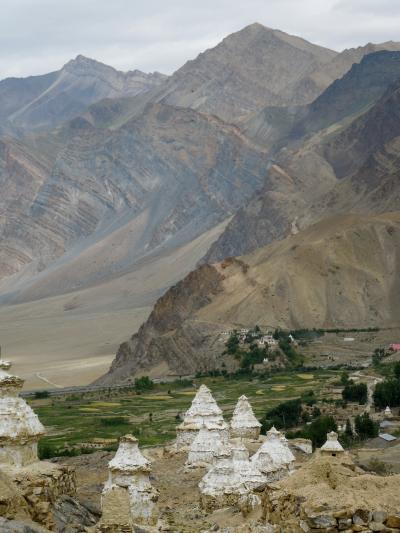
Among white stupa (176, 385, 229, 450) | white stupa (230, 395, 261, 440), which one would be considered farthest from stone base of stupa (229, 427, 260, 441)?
white stupa (176, 385, 229, 450)

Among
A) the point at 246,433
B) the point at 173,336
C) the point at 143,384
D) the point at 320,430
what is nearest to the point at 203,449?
the point at 246,433

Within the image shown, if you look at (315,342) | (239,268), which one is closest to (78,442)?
(315,342)

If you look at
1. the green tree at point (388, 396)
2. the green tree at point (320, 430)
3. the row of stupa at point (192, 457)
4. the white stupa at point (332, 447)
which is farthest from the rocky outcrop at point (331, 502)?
the green tree at point (388, 396)

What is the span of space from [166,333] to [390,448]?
A: 334 ft

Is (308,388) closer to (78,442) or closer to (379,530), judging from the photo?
(78,442)

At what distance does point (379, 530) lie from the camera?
610 inches

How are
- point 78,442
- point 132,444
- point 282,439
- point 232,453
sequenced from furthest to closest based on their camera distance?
point 78,442 → point 282,439 → point 232,453 → point 132,444

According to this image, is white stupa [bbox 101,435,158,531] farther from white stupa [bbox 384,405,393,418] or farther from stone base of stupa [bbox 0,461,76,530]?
white stupa [bbox 384,405,393,418]

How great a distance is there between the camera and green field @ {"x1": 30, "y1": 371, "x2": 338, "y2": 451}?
7112cm

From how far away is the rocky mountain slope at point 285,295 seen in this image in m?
141

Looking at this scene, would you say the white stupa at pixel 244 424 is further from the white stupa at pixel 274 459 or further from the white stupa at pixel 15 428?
the white stupa at pixel 15 428

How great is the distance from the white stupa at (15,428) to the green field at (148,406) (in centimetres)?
3661

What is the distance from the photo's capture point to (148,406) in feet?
300

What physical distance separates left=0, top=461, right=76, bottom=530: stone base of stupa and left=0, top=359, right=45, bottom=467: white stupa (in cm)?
22
